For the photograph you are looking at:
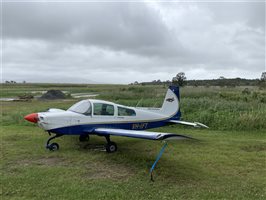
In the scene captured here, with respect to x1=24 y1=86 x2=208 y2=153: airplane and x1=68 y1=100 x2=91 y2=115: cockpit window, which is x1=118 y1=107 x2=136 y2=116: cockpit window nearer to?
x1=24 y1=86 x2=208 y2=153: airplane

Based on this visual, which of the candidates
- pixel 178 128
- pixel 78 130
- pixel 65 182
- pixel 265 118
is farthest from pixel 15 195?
pixel 265 118

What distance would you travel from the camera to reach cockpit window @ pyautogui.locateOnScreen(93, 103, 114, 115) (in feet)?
26.2

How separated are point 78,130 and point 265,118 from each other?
9.03m

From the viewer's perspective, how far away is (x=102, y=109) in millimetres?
8078

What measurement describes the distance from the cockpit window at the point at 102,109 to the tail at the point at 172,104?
2431mm

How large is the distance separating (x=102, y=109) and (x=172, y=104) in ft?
10.3

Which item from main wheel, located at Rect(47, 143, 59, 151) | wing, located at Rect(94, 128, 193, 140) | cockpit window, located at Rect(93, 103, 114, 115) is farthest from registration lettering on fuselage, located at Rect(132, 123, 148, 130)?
main wheel, located at Rect(47, 143, 59, 151)

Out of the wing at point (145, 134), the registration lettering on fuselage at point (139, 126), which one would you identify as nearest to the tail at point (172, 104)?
the registration lettering on fuselage at point (139, 126)

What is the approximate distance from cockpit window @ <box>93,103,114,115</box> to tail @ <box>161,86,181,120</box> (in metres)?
2.43

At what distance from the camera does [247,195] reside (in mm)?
4613

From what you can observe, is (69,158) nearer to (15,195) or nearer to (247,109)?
(15,195)

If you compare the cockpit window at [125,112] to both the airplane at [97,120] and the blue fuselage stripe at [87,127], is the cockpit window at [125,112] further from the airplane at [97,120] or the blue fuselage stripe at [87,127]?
the blue fuselage stripe at [87,127]

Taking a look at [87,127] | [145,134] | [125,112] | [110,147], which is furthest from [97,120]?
[145,134]

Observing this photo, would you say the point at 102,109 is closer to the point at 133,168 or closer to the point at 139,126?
the point at 139,126
